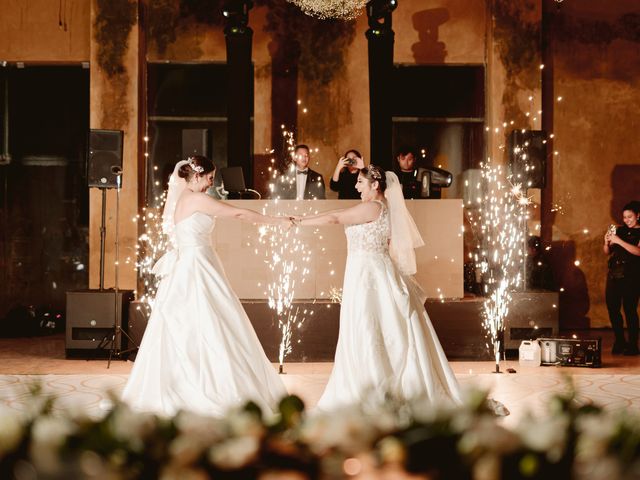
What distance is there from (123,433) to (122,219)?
314 inches

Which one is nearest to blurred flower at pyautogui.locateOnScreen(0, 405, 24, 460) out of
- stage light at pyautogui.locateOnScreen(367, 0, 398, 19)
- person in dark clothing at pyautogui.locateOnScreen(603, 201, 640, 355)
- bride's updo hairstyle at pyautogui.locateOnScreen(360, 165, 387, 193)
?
bride's updo hairstyle at pyautogui.locateOnScreen(360, 165, 387, 193)

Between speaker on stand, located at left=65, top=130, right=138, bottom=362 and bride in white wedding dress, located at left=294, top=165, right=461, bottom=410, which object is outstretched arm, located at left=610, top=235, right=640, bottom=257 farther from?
speaker on stand, located at left=65, top=130, right=138, bottom=362

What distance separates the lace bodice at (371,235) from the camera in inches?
198

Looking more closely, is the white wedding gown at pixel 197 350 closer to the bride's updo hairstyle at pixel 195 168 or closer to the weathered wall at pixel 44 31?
the bride's updo hairstyle at pixel 195 168

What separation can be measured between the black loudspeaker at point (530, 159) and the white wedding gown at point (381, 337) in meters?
3.36

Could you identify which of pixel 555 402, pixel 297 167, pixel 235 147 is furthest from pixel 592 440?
pixel 235 147

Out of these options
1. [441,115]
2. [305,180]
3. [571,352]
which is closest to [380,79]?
[305,180]

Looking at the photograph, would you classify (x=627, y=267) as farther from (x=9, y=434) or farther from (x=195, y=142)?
(x=9, y=434)

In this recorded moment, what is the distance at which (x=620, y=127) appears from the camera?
388 inches

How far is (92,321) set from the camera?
24.8ft

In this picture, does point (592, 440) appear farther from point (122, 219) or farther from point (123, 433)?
point (122, 219)

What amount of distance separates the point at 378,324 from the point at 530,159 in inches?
Result: 149

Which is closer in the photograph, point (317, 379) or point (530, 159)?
point (317, 379)

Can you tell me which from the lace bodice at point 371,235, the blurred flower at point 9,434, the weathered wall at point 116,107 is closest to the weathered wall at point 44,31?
the weathered wall at point 116,107
